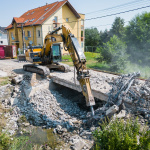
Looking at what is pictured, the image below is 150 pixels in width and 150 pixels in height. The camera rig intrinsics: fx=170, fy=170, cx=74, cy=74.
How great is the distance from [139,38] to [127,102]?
15.2 metres

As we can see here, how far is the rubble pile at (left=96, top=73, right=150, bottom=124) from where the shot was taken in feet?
23.6

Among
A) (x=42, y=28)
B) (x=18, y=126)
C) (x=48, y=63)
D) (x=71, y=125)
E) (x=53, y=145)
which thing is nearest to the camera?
(x=53, y=145)

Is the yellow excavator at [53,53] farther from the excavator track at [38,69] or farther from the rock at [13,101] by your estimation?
the rock at [13,101]

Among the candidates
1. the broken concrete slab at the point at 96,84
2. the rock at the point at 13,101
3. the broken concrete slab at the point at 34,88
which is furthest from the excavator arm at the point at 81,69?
the rock at the point at 13,101

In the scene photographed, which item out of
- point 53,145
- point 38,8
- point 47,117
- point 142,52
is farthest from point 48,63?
point 38,8

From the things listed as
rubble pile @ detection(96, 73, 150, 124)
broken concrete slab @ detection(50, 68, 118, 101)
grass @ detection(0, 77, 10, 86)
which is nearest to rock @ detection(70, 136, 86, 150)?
rubble pile @ detection(96, 73, 150, 124)

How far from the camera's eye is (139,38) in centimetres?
2075

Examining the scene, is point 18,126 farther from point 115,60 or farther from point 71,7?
point 71,7

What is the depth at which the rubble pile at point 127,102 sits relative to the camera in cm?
719

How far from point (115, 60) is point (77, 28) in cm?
1419

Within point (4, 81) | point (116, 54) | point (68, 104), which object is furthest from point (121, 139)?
point (116, 54)

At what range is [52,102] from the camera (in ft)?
Answer: 33.7

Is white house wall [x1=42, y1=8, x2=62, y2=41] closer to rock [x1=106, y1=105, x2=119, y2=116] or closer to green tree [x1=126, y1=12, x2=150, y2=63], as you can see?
green tree [x1=126, y1=12, x2=150, y2=63]

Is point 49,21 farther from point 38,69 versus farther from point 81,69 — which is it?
point 81,69
